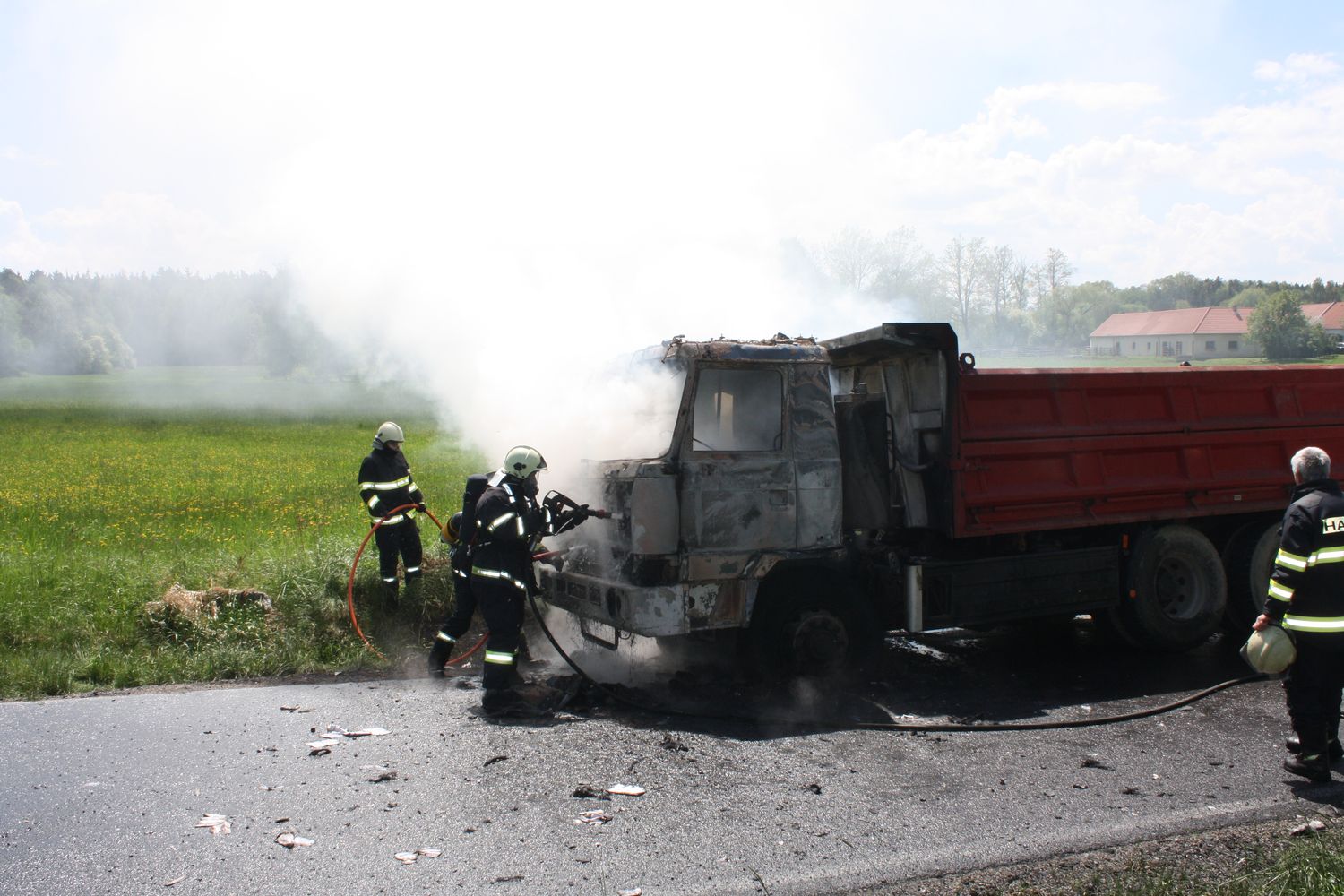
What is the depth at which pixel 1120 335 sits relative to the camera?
36531mm

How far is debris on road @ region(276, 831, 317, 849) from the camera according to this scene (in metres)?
4.39

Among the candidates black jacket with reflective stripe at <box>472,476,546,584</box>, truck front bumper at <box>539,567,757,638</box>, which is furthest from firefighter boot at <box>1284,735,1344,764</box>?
black jacket with reflective stripe at <box>472,476,546,584</box>

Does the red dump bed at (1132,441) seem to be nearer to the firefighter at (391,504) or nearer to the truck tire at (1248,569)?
the truck tire at (1248,569)

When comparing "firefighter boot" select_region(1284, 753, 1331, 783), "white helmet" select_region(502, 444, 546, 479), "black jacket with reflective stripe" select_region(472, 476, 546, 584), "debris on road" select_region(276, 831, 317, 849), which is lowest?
"firefighter boot" select_region(1284, 753, 1331, 783)

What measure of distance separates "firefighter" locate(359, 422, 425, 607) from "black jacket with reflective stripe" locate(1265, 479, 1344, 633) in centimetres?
656

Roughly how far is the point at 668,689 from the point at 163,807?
3.33 metres

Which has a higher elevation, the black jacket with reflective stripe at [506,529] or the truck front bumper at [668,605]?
the black jacket with reflective stripe at [506,529]

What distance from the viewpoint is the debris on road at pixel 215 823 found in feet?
15.0

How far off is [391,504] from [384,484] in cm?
19

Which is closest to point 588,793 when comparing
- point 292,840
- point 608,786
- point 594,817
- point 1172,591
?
point 608,786

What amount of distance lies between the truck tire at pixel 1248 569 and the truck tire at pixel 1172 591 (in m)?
0.22

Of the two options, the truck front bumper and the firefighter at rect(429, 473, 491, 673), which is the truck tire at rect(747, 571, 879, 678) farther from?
the firefighter at rect(429, 473, 491, 673)

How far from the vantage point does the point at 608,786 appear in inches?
202

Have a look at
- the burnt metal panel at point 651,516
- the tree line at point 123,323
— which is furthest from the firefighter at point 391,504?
the tree line at point 123,323
